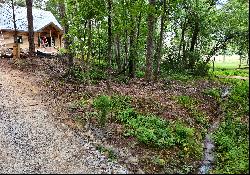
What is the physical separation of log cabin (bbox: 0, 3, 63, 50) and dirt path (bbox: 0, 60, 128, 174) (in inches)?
795

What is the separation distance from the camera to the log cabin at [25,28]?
39.4 meters

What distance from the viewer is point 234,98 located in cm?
2262

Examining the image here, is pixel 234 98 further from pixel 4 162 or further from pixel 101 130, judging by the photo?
pixel 4 162

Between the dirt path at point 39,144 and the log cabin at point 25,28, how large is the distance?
20190 millimetres

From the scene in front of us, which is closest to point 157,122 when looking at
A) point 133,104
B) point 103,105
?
point 103,105

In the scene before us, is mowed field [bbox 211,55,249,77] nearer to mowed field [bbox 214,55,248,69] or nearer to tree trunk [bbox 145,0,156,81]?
mowed field [bbox 214,55,248,69]

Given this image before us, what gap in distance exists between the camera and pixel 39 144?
590 inches

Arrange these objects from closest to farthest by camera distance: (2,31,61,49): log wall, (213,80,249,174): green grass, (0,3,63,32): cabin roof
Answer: (213,80,249,174): green grass < (0,3,63,32): cabin roof < (2,31,61,49): log wall

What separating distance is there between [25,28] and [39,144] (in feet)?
95.5

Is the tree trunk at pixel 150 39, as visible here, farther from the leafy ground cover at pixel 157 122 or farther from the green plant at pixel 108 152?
the green plant at pixel 108 152

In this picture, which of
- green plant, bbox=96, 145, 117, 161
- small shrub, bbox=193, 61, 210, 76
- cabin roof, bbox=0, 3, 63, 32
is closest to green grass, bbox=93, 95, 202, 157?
green plant, bbox=96, 145, 117, 161

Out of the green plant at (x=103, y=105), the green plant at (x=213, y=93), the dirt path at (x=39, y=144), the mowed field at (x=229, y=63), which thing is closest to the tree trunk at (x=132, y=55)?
the green plant at (x=213, y=93)

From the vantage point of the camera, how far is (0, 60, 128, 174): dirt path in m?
13.0

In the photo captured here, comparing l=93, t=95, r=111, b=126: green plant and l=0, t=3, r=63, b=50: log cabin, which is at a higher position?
l=0, t=3, r=63, b=50: log cabin
